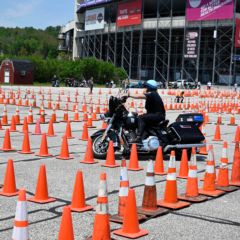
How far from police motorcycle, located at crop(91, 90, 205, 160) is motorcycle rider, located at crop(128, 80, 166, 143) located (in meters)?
0.11

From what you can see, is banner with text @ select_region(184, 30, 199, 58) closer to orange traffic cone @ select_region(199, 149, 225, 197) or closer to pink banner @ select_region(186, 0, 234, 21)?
pink banner @ select_region(186, 0, 234, 21)

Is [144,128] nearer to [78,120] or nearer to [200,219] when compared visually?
[200,219]

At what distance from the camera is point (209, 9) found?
65.9 m

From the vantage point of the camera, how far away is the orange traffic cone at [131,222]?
552 centimetres

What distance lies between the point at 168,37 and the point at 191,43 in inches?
342

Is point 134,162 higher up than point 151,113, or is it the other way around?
point 151,113

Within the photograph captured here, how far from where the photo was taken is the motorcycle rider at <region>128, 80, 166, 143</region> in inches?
423

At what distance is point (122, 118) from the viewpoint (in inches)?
425

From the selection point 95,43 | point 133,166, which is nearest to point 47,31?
point 95,43

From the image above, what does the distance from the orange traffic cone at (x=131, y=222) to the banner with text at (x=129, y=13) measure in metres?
72.3

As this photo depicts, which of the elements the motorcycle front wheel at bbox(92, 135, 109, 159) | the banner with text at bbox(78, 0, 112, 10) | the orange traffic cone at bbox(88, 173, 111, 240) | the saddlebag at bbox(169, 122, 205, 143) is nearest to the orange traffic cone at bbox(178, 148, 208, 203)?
the orange traffic cone at bbox(88, 173, 111, 240)

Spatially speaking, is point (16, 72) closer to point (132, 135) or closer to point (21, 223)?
point (132, 135)

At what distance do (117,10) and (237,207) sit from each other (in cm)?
7723

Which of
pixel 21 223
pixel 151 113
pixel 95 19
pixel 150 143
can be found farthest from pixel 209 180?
pixel 95 19
